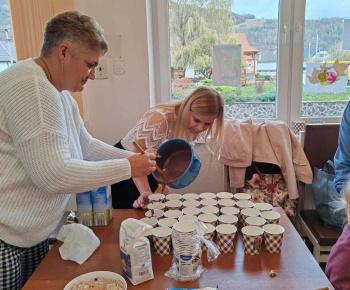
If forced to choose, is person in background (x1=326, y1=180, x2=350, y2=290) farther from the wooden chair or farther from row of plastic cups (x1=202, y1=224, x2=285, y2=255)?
the wooden chair

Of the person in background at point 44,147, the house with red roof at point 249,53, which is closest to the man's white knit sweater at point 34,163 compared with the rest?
the person in background at point 44,147

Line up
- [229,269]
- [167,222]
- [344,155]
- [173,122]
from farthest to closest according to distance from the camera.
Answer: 1. [173,122]
2. [344,155]
3. [167,222]
4. [229,269]

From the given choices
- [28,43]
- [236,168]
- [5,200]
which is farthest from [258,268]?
[28,43]

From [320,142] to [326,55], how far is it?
0.76 m

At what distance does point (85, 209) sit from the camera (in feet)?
4.08

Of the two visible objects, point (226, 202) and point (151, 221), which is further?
point (226, 202)

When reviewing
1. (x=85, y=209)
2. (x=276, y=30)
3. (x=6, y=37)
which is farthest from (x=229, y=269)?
(x=6, y=37)

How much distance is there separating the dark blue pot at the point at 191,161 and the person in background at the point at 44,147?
13 centimetres

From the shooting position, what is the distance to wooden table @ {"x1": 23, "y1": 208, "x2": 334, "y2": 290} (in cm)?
92

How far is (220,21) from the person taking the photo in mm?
2367

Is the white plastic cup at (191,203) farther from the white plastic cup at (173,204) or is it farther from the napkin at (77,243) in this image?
the napkin at (77,243)

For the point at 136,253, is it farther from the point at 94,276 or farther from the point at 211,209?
the point at 211,209

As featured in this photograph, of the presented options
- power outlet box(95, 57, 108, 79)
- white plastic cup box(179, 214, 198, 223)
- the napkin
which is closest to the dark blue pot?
white plastic cup box(179, 214, 198, 223)

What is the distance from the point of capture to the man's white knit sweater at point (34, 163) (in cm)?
88
